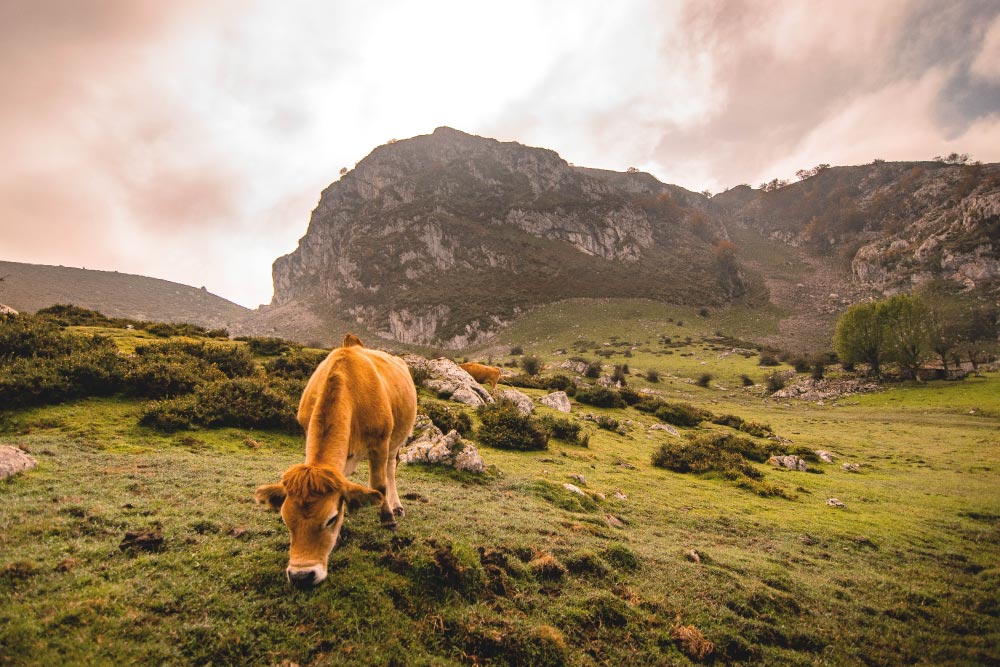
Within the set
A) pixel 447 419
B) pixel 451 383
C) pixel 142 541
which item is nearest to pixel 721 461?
pixel 447 419

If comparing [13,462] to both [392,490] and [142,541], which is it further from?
[392,490]

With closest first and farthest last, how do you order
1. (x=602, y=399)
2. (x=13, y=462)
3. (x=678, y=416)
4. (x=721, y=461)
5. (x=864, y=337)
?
(x=13, y=462) → (x=721, y=461) → (x=678, y=416) → (x=602, y=399) → (x=864, y=337)

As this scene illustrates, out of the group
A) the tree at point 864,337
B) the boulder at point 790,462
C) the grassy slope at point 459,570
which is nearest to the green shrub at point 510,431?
the grassy slope at point 459,570

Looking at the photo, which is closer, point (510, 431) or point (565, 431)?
point (510, 431)

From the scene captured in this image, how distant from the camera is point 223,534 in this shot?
19.8ft

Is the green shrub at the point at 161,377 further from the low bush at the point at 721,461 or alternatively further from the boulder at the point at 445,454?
the low bush at the point at 721,461

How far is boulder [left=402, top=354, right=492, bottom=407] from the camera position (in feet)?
72.0

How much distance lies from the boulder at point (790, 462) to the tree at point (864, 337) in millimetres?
44608

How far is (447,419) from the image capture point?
16.4 m

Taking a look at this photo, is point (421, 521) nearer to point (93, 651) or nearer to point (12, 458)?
point (93, 651)

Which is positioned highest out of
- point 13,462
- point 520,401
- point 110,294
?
point 110,294

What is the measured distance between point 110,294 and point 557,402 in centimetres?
21609

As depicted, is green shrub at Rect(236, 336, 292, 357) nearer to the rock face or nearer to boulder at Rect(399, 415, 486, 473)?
boulder at Rect(399, 415, 486, 473)

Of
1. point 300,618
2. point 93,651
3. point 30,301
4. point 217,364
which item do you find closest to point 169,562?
point 93,651
